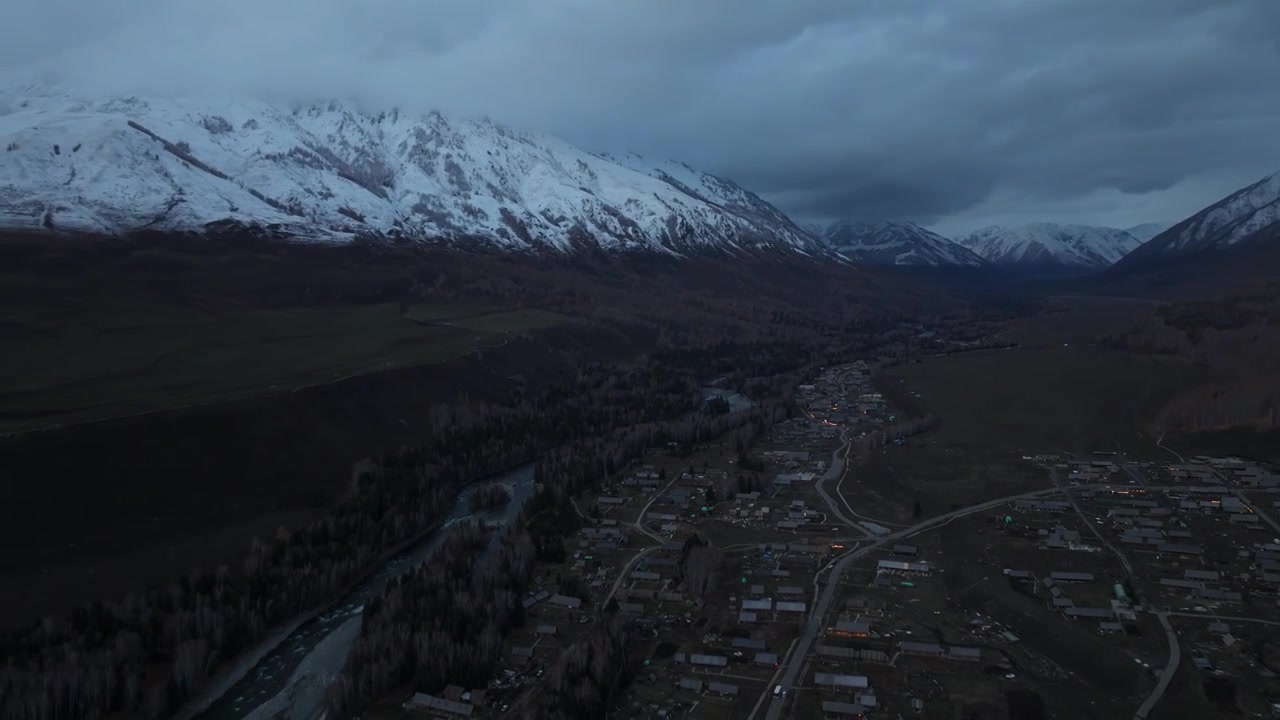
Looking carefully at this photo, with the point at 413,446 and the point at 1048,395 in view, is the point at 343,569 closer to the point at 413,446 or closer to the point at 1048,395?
the point at 413,446

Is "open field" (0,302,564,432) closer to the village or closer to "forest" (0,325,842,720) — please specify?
"forest" (0,325,842,720)

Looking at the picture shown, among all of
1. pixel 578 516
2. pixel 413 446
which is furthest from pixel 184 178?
pixel 578 516

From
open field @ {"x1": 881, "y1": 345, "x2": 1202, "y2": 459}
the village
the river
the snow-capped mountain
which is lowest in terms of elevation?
the river

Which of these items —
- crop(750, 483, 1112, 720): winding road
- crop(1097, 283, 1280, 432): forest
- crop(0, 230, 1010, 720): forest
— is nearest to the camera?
crop(750, 483, 1112, 720): winding road

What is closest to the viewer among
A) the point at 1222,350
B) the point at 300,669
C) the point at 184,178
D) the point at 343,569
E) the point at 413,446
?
the point at 300,669

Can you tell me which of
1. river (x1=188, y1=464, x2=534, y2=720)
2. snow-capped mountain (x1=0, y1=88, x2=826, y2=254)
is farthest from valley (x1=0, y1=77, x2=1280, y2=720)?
snow-capped mountain (x1=0, y1=88, x2=826, y2=254)

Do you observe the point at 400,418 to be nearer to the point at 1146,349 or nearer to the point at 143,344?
the point at 143,344
